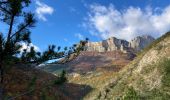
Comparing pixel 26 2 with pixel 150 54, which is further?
pixel 150 54

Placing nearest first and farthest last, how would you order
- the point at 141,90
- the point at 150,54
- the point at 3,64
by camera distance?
1. the point at 3,64
2. the point at 141,90
3. the point at 150,54

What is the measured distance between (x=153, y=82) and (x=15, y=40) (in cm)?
8628

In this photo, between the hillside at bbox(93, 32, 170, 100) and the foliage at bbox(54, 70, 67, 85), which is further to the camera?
the hillside at bbox(93, 32, 170, 100)

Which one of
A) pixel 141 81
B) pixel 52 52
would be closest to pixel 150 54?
pixel 141 81

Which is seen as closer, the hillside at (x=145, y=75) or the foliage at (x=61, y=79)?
the foliage at (x=61, y=79)

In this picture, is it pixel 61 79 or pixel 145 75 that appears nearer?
pixel 61 79

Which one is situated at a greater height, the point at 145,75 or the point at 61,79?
the point at 61,79

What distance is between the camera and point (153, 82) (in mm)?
106750

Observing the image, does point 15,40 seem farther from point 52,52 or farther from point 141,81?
point 141,81

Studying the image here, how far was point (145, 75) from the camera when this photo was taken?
114 meters

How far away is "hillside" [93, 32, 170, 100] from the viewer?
105 m

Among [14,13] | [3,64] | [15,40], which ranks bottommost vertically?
[3,64]

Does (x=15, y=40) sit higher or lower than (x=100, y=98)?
higher

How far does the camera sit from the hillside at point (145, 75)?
105125mm
